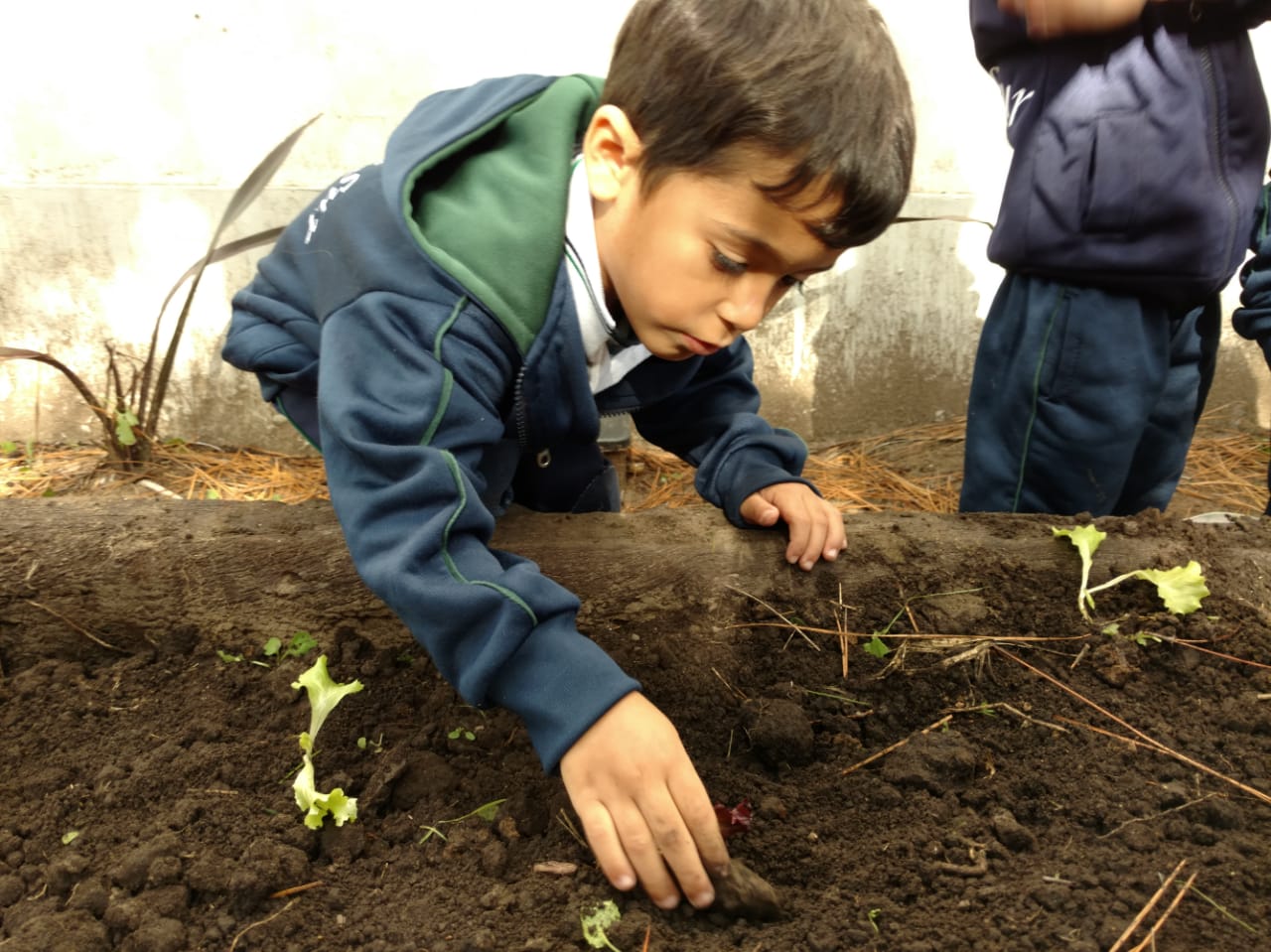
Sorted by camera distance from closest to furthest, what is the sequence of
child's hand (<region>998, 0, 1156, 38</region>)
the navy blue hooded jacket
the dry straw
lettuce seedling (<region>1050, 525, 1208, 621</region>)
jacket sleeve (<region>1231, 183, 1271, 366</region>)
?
1. the navy blue hooded jacket
2. lettuce seedling (<region>1050, 525, 1208, 621</region>)
3. child's hand (<region>998, 0, 1156, 38</region>)
4. jacket sleeve (<region>1231, 183, 1271, 366</region>)
5. the dry straw

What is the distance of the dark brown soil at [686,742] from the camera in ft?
3.85

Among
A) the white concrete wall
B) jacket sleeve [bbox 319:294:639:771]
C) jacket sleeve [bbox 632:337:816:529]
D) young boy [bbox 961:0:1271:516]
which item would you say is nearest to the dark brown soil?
jacket sleeve [bbox 632:337:816:529]

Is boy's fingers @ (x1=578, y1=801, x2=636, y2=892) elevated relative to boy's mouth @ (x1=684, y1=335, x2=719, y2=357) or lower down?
lower down

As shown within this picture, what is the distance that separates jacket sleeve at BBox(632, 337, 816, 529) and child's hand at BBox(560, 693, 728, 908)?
742 mm

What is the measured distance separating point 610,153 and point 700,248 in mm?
247

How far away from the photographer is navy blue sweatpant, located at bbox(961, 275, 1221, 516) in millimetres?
2166

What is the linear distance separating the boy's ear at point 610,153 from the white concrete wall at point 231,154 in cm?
183

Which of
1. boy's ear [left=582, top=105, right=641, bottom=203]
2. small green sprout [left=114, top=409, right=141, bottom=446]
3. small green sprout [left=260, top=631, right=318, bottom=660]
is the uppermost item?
boy's ear [left=582, top=105, right=641, bottom=203]

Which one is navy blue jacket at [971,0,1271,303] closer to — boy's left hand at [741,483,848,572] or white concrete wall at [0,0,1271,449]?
boy's left hand at [741,483,848,572]

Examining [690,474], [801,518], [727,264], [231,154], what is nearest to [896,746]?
[801,518]

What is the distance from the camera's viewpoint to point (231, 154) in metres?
3.09

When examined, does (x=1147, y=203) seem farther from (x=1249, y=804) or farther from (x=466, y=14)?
(x=466, y=14)

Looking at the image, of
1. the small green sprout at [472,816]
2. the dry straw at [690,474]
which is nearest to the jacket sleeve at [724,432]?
the small green sprout at [472,816]

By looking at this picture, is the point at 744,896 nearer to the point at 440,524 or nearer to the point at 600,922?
the point at 600,922
